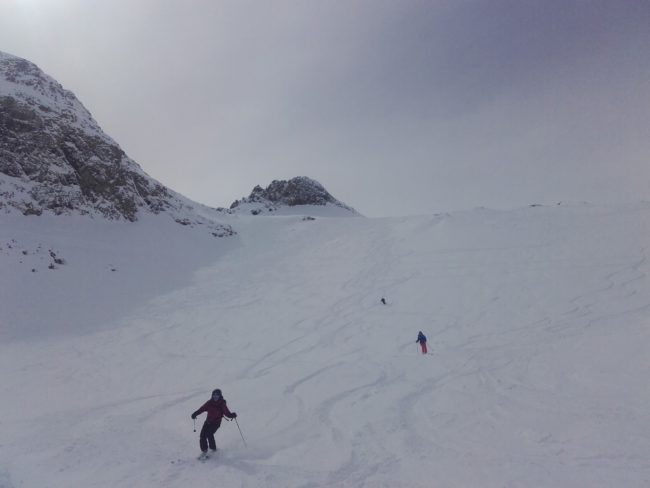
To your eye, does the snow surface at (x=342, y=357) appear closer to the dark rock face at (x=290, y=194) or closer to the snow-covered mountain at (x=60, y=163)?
the snow-covered mountain at (x=60, y=163)

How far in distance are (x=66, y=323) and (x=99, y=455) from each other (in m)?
15.2

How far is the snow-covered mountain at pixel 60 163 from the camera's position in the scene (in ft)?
103

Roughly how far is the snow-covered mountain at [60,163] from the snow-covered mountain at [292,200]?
3211cm

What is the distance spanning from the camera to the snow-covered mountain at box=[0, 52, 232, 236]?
31.5 meters

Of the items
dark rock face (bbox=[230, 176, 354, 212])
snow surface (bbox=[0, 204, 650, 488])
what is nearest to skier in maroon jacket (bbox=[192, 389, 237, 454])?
snow surface (bbox=[0, 204, 650, 488])

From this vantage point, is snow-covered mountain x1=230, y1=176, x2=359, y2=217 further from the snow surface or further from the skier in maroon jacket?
the skier in maroon jacket

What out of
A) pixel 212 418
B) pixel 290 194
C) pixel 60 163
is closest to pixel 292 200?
pixel 290 194

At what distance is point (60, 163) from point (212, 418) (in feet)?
116

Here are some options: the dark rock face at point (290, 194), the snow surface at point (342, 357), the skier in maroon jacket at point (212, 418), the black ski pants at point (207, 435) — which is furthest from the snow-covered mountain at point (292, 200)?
the black ski pants at point (207, 435)

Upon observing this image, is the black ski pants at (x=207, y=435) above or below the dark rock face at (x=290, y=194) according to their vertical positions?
below

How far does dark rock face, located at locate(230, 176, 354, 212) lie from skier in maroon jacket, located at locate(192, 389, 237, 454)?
7036 cm

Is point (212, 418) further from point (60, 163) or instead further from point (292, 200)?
point (292, 200)

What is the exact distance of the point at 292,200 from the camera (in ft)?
262

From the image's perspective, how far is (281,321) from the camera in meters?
21.1
